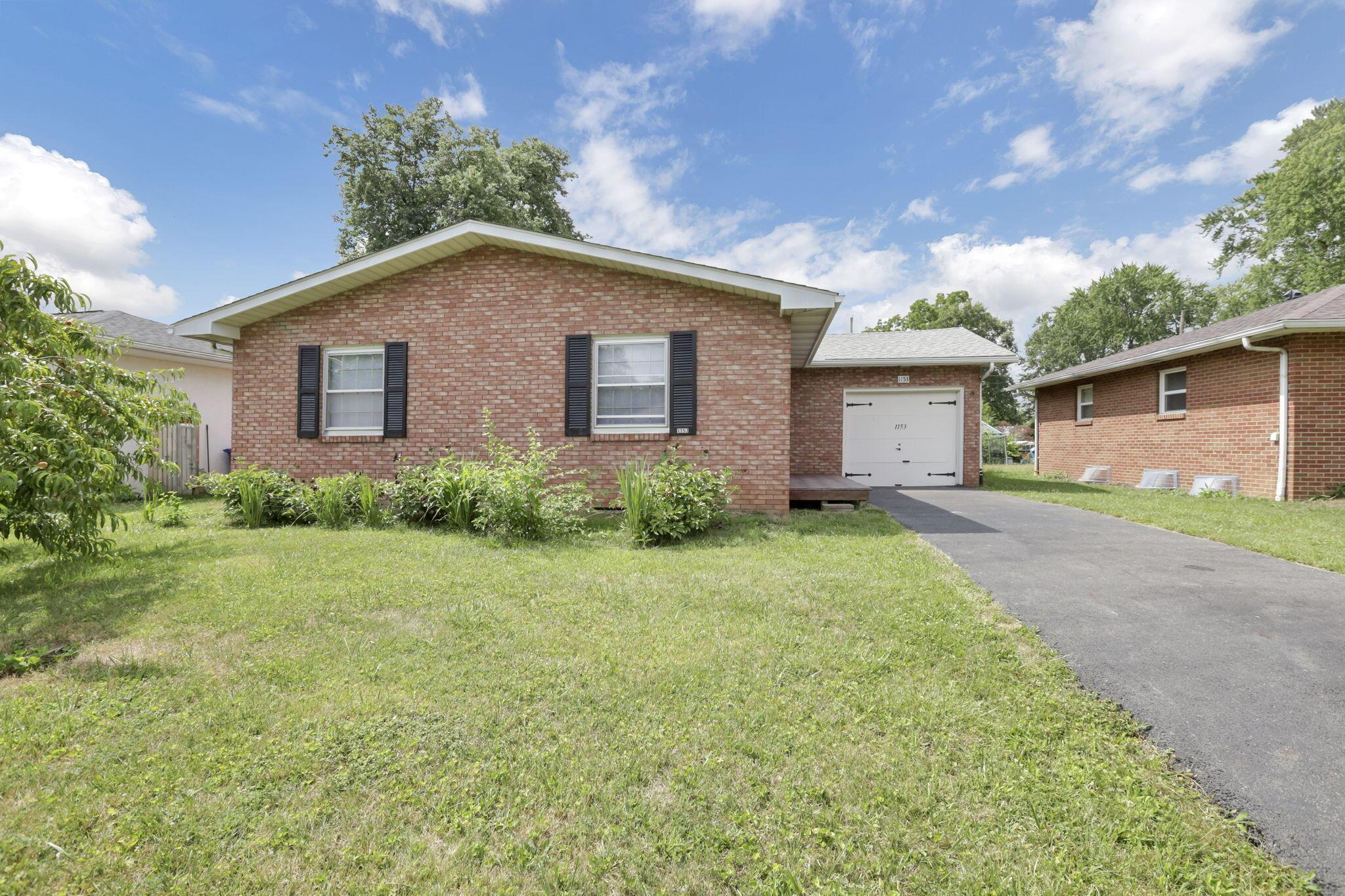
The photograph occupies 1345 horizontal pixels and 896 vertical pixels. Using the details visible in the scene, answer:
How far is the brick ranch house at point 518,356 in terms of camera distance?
24.5 ft

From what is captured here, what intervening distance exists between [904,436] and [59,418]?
13238 mm

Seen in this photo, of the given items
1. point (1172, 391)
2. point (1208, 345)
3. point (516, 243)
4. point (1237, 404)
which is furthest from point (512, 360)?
point (1172, 391)

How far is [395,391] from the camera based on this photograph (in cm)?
820

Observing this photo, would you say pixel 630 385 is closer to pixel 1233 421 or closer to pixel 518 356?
pixel 518 356

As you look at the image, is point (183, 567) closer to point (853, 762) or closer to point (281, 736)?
point (281, 736)

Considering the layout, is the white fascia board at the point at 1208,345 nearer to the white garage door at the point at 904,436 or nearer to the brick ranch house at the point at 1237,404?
the brick ranch house at the point at 1237,404

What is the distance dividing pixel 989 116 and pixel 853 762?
12.0 m

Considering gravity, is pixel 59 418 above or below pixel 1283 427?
below

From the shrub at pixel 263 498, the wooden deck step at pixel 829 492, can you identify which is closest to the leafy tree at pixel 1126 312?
the wooden deck step at pixel 829 492

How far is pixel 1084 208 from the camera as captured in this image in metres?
15.6

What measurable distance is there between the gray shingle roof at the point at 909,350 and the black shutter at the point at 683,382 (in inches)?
204

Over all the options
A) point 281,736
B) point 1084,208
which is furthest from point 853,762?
point 1084,208

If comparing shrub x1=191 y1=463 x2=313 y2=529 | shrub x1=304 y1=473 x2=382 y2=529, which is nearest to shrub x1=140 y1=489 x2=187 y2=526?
shrub x1=191 y1=463 x2=313 y2=529

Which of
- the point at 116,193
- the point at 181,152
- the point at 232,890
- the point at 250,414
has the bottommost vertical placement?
the point at 232,890
